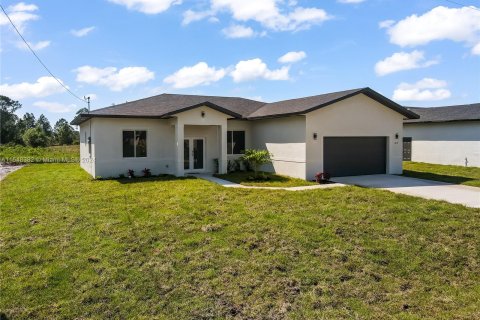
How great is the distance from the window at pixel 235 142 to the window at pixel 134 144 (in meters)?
4.42

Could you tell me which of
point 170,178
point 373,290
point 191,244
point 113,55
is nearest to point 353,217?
point 373,290

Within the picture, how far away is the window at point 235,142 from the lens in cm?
1912

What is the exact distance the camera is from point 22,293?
5.36 meters

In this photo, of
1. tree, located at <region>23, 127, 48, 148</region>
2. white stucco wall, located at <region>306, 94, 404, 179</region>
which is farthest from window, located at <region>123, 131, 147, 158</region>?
tree, located at <region>23, 127, 48, 148</region>

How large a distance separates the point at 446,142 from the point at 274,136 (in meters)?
12.4

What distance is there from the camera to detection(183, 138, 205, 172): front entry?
58.7ft

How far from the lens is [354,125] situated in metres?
16.4

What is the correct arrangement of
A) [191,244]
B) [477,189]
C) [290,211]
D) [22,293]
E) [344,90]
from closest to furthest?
[22,293], [191,244], [290,211], [477,189], [344,90]

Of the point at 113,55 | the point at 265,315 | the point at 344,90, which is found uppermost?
the point at 113,55

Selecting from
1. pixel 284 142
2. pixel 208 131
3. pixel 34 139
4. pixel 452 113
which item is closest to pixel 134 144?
pixel 208 131

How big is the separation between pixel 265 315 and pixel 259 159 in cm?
1094

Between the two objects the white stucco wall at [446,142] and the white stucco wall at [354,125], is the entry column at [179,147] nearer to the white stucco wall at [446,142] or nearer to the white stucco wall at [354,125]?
the white stucco wall at [354,125]

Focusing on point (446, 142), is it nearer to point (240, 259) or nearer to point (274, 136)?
point (274, 136)

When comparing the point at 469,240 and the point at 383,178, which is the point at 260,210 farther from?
the point at 383,178
